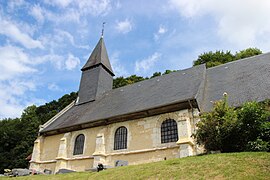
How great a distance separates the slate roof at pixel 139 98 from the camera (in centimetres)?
1486

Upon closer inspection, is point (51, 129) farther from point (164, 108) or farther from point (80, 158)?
point (164, 108)

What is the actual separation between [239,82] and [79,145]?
10724mm

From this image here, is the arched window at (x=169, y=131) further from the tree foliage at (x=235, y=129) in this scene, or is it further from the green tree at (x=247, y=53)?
the green tree at (x=247, y=53)

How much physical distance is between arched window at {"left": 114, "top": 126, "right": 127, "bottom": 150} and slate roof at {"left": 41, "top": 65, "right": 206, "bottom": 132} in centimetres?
99

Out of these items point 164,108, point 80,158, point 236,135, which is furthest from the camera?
point 80,158

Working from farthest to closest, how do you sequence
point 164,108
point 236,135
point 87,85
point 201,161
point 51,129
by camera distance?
1. point 87,85
2. point 51,129
3. point 164,108
4. point 236,135
5. point 201,161

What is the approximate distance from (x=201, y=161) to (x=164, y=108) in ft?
18.7

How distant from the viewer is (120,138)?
15.1m

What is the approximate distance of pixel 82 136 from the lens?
1681 cm

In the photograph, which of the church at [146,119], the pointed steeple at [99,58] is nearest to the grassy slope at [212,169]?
the church at [146,119]

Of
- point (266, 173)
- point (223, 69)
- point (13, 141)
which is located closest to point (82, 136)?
point (223, 69)

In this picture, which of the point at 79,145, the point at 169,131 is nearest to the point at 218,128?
the point at 169,131

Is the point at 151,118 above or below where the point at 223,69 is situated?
below

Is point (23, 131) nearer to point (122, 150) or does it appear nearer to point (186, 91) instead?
point (122, 150)
